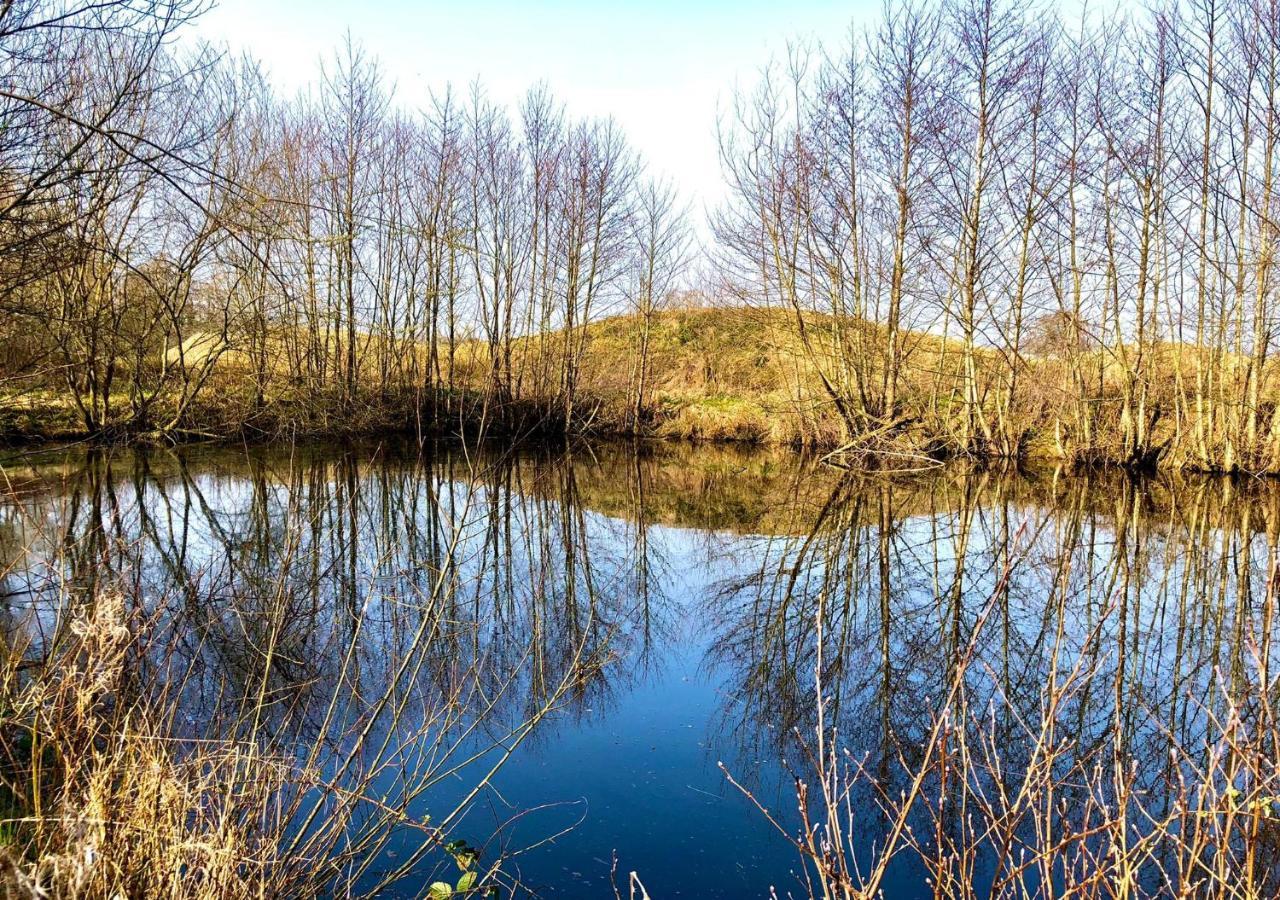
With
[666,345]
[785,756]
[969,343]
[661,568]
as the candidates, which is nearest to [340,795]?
[785,756]

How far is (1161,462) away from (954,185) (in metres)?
6.99

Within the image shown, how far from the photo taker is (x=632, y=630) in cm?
663

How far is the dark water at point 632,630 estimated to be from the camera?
12.3ft

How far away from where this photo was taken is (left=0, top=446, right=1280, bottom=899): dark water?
12.3 ft

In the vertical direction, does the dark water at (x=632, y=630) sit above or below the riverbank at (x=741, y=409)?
below

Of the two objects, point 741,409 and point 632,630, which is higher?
point 741,409

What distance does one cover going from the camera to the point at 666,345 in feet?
103

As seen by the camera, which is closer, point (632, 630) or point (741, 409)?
point (632, 630)

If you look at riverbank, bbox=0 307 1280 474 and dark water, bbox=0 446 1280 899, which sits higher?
riverbank, bbox=0 307 1280 474

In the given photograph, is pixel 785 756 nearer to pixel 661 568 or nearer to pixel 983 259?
pixel 661 568

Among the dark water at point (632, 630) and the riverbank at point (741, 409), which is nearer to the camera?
the dark water at point (632, 630)

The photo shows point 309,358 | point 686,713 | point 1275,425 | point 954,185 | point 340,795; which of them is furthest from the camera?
point 309,358

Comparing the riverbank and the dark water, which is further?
the riverbank

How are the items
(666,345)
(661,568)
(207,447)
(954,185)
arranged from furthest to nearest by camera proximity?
(666,345), (207,447), (954,185), (661,568)
